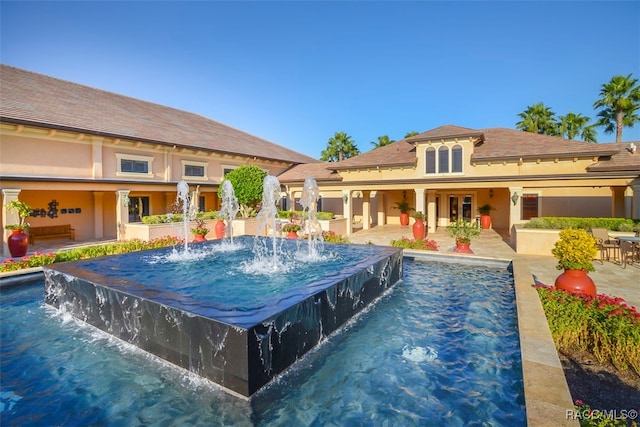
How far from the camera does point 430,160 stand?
19906 millimetres

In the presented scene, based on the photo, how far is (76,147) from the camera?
17453 mm

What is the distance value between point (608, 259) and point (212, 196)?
82.7ft

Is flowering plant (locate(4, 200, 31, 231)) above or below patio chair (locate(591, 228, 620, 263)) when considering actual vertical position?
above

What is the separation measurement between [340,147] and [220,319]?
4328 centimetres

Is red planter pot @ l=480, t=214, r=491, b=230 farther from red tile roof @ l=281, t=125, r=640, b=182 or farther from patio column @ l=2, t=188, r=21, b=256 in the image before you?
patio column @ l=2, t=188, r=21, b=256

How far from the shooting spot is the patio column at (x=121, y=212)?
1736 centimetres

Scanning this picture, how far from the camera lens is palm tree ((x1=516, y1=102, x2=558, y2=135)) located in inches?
1372

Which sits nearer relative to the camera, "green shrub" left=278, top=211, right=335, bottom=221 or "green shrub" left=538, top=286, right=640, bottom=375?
"green shrub" left=538, top=286, right=640, bottom=375

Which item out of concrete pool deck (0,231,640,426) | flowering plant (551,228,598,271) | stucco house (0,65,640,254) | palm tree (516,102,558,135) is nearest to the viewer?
concrete pool deck (0,231,640,426)

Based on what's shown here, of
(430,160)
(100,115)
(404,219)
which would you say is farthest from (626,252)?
(100,115)

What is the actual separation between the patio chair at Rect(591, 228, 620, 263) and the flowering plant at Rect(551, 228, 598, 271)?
20.9 ft

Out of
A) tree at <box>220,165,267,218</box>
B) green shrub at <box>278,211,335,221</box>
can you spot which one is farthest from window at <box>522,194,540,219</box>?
tree at <box>220,165,267,218</box>

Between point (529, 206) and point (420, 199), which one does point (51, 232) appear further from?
point (529, 206)

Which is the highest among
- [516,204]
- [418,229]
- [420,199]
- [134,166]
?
[134,166]
